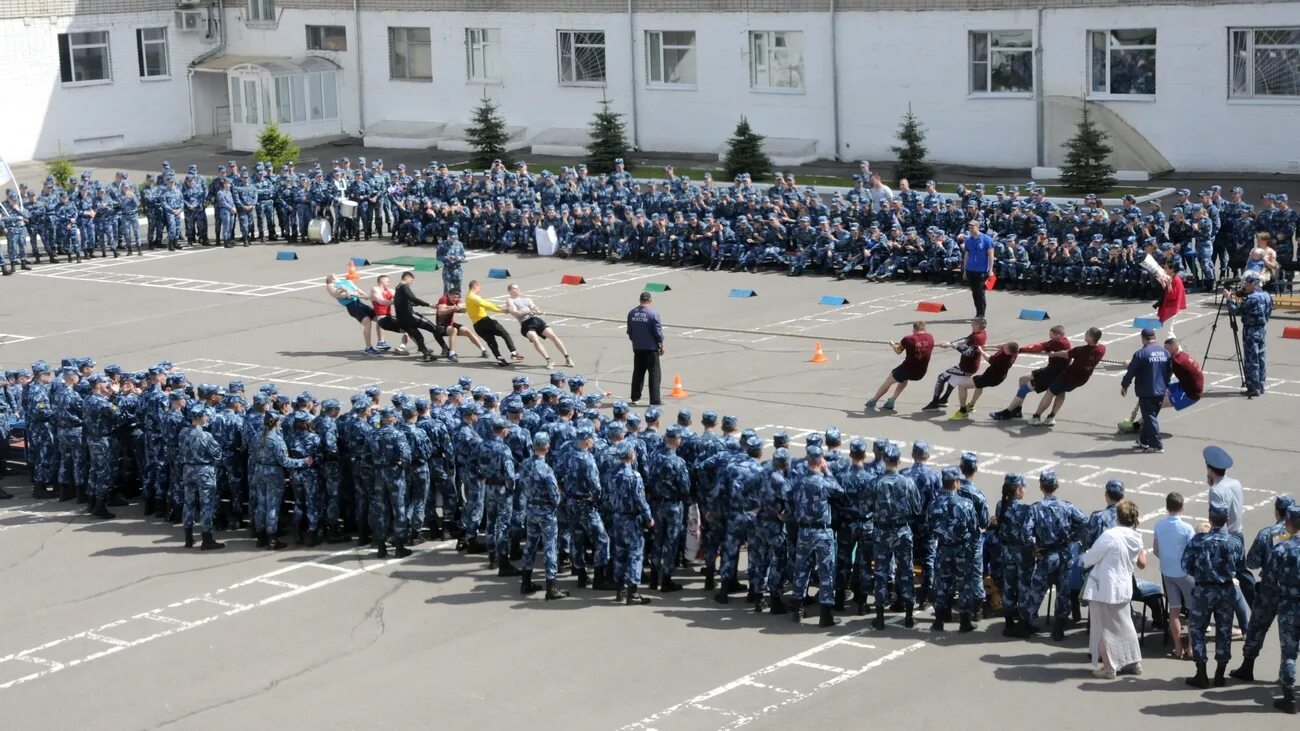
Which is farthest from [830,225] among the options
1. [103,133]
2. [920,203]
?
[103,133]

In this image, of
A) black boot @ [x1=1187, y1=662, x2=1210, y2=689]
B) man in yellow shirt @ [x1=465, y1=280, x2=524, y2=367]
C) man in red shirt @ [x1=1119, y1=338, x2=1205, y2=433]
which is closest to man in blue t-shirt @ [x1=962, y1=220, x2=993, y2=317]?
man in red shirt @ [x1=1119, y1=338, x2=1205, y2=433]

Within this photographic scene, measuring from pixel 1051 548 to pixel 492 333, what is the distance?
42.1ft

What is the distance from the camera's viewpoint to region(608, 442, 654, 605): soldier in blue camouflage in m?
16.2

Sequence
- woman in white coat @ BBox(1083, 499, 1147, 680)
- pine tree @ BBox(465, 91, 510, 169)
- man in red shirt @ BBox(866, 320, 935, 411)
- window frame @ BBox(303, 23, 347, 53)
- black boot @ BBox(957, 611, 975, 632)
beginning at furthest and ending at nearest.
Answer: window frame @ BBox(303, 23, 347, 53) → pine tree @ BBox(465, 91, 510, 169) → man in red shirt @ BBox(866, 320, 935, 411) → black boot @ BBox(957, 611, 975, 632) → woman in white coat @ BBox(1083, 499, 1147, 680)

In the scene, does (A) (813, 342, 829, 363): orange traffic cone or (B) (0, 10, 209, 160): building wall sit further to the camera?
(B) (0, 10, 209, 160): building wall

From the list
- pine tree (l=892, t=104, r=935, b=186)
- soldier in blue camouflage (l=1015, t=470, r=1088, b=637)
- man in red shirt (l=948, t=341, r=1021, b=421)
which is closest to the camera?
soldier in blue camouflage (l=1015, t=470, r=1088, b=637)

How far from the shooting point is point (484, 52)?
52.2m

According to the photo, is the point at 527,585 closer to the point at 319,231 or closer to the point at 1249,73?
the point at 319,231

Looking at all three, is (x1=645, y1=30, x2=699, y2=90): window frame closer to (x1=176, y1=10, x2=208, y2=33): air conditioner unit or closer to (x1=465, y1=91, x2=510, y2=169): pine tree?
(x1=465, y1=91, x2=510, y2=169): pine tree

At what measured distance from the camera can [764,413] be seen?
22.8 m

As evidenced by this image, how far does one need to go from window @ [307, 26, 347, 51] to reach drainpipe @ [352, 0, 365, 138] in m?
0.89

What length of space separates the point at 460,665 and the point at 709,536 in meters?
2.90

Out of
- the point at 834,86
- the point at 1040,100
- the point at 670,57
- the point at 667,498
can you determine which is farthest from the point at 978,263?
the point at 670,57

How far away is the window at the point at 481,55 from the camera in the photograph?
2045 inches
